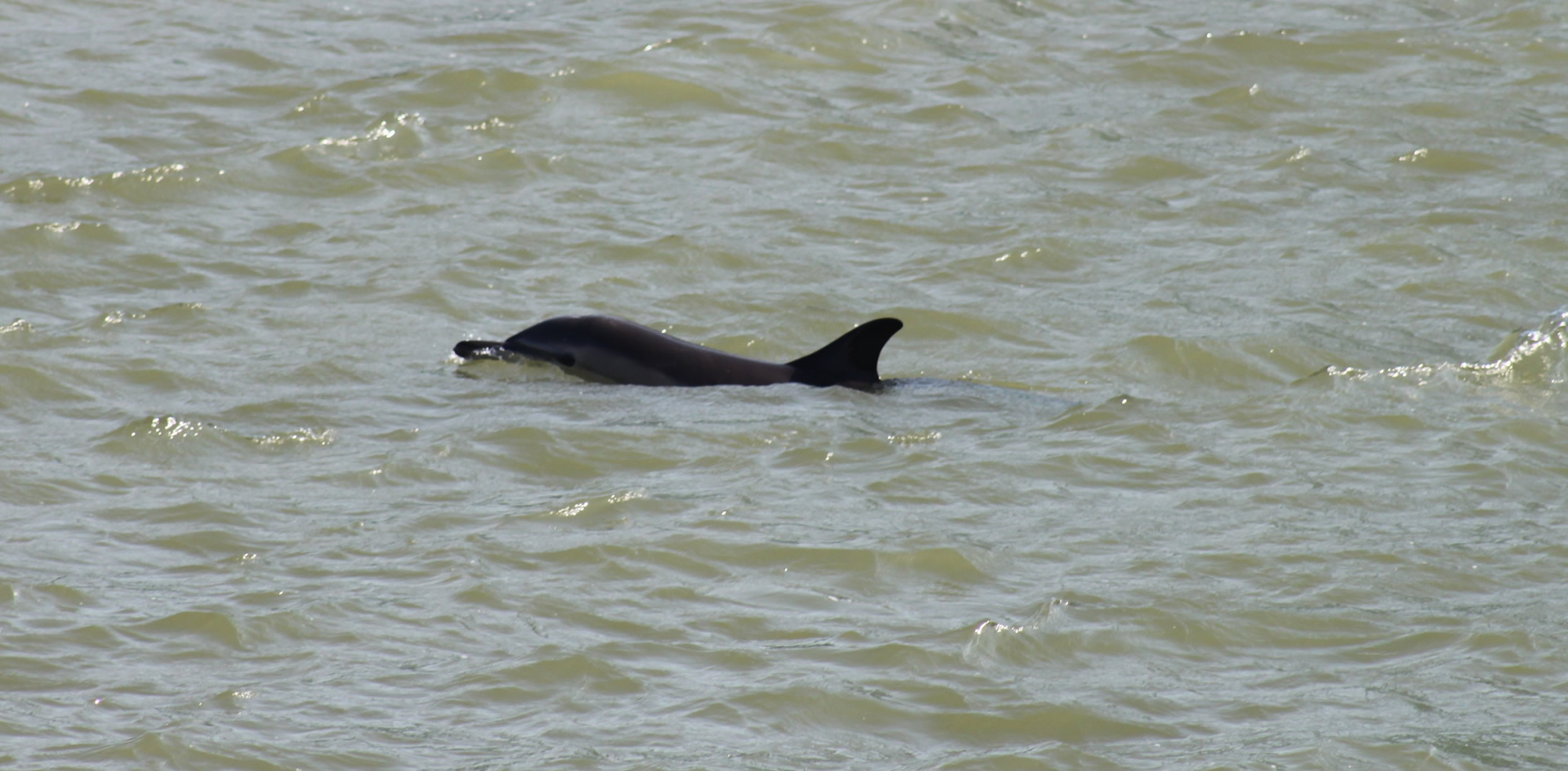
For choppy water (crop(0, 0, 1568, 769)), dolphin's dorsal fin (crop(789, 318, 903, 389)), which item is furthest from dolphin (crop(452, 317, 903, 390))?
choppy water (crop(0, 0, 1568, 769))

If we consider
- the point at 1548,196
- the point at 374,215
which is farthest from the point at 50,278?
the point at 1548,196

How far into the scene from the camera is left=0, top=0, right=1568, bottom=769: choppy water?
598cm

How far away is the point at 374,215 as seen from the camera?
12.7 m


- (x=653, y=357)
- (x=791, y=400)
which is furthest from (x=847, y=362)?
(x=653, y=357)

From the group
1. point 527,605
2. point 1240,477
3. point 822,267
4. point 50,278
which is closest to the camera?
point 527,605

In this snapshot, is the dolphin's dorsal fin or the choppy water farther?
the dolphin's dorsal fin

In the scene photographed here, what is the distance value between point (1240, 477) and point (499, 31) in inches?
430

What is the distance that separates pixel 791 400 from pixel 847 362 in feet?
1.14

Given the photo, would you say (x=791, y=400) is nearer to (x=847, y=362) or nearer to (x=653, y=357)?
(x=847, y=362)

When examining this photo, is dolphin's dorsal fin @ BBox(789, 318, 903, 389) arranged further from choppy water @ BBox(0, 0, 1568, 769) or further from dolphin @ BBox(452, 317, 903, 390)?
choppy water @ BBox(0, 0, 1568, 769)

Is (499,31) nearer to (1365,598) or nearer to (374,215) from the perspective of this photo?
(374,215)

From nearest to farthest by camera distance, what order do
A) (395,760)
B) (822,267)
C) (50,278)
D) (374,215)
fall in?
(395,760)
(50,278)
(822,267)
(374,215)

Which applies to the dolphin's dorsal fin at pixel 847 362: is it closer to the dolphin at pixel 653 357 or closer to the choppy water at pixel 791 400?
the dolphin at pixel 653 357

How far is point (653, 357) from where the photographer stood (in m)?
9.65
